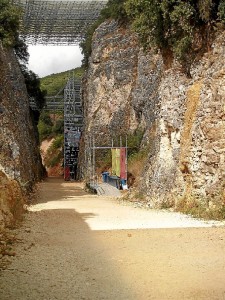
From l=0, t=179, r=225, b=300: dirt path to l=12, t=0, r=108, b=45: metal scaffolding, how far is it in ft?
81.4

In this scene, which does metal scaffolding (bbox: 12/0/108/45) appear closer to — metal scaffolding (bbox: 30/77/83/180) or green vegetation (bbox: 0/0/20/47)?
metal scaffolding (bbox: 30/77/83/180)

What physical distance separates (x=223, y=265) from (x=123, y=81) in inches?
1017

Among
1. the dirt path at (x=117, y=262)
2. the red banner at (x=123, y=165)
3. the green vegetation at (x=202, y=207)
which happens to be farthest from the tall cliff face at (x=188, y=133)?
the dirt path at (x=117, y=262)

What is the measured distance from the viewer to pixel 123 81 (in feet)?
101

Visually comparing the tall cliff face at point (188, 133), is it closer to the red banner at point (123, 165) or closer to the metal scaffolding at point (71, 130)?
the red banner at point (123, 165)

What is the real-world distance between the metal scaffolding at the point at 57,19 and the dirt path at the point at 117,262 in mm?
24804

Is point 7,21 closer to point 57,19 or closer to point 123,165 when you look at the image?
point 123,165

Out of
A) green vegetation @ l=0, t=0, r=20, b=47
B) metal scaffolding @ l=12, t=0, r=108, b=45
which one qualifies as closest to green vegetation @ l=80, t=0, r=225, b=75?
green vegetation @ l=0, t=0, r=20, b=47

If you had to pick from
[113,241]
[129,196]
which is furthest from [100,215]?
[129,196]

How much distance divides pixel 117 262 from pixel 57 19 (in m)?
30.4

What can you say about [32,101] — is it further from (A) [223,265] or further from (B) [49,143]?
(A) [223,265]

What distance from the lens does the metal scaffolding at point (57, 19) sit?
31.8 m

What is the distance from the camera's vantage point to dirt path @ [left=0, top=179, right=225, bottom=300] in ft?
15.5

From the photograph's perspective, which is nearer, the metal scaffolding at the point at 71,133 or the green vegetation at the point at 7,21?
the green vegetation at the point at 7,21
